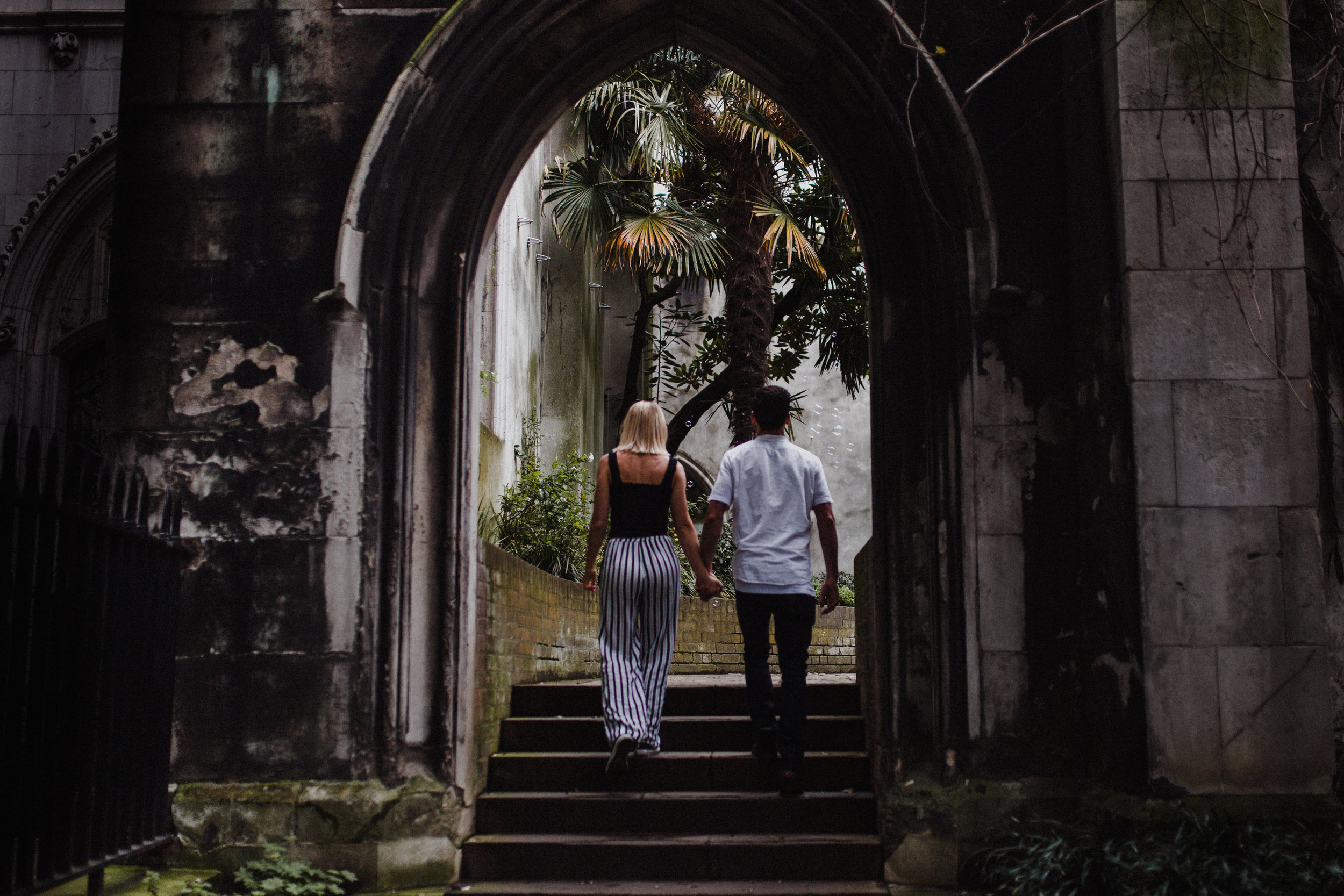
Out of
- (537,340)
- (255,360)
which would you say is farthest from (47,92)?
(537,340)

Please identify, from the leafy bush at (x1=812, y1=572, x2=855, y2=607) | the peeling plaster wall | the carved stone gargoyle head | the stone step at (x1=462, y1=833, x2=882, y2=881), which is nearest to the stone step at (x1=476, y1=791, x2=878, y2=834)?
the stone step at (x1=462, y1=833, x2=882, y2=881)

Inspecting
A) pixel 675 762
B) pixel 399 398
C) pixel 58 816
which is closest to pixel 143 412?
pixel 399 398

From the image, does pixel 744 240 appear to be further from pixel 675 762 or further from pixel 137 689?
pixel 137 689

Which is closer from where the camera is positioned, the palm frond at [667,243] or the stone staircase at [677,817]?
the stone staircase at [677,817]

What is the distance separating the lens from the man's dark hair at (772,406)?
17.5 feet

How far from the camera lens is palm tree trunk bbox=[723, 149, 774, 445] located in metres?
12.2

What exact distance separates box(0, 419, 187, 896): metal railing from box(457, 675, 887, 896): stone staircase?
1.45 meters

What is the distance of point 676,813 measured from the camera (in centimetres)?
532

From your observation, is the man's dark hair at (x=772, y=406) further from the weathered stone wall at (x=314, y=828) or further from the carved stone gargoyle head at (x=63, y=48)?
the carved stone gargoyle head at (x=63, y=48)

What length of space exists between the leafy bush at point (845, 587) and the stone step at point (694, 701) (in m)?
6.56

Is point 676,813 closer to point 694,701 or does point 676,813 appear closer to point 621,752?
point 621,752

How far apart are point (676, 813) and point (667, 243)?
8203 mm

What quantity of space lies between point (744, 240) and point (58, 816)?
10175 millimetres

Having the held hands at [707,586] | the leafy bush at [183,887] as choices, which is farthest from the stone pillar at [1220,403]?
the leafy bush at [183,887]
